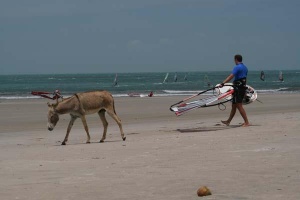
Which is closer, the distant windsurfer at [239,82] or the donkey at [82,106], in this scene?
the donkey at [82,106]

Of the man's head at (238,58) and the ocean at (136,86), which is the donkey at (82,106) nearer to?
the man's head at (238,58)

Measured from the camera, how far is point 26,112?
24.9 m

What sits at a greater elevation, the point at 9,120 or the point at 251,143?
the point at 251,143

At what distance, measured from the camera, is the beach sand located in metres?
7.18

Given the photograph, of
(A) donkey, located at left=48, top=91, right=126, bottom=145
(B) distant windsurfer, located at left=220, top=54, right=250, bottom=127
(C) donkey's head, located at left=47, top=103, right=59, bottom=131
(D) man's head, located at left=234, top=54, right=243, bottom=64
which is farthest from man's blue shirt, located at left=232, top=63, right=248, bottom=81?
(C) donkey's head, located at left=47, top=103, right=59, bottom=131

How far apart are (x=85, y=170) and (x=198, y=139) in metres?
4.09

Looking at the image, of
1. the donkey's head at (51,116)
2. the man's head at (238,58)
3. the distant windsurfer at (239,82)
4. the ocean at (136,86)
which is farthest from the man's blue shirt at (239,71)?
the ocean at (136,86)

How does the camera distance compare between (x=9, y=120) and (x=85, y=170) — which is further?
(x=9, y=120)

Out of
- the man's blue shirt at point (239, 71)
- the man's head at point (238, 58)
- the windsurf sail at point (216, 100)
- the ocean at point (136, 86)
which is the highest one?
the man's head at point (238, 58)

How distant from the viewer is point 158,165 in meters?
9.14

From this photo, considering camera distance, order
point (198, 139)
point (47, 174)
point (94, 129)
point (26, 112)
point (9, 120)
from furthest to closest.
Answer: point (26, 112) → point (9, 120) → point (94, 129) → point (198, 139) → point (47, 174)

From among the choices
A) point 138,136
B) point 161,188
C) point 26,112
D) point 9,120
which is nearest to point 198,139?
point 138,136

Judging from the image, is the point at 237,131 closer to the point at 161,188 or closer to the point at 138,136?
the point at 138,136

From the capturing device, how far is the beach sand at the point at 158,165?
23.6 feet
